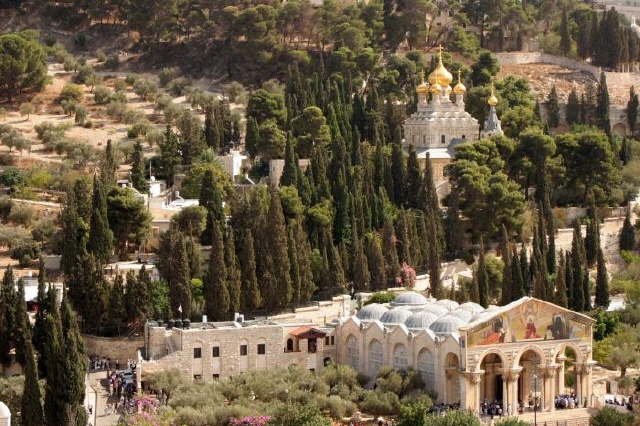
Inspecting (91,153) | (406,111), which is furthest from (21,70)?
(406,111)

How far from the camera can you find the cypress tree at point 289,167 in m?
80.1

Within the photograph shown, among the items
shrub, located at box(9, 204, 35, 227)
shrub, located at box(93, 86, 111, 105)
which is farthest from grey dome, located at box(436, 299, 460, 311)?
shrub, located at box(93, 86, 111, 105)

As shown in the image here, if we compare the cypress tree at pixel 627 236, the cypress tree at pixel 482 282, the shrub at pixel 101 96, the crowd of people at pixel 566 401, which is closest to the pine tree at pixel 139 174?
the cypress tree at pixel 482 282

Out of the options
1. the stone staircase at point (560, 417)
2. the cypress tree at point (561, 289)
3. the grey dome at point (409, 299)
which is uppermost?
the grey dome at point (409, 299)

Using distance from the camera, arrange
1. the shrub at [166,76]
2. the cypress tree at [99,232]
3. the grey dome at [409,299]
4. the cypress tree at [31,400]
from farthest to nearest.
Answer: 1. the shrub at [166,76]
2. the cypress tree at [99,232]
3. the grey dome at [409,299]
4. the cypress tree at [31,400]

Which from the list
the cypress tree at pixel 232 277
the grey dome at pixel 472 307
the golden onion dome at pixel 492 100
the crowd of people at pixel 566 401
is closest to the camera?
the crowd of people at pixel 566 401

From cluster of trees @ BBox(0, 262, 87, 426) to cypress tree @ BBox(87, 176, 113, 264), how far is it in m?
8.38

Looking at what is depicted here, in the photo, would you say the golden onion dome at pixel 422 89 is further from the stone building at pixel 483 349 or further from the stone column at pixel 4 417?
the stone column at pixel 4 417

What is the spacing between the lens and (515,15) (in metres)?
122

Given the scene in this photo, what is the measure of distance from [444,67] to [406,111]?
4.82 m

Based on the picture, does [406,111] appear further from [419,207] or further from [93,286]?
[93,286]

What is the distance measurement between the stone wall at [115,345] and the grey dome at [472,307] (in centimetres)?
1201

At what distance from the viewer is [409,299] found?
224 ft

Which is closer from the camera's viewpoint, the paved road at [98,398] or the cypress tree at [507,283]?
the paved road at [98,398]
